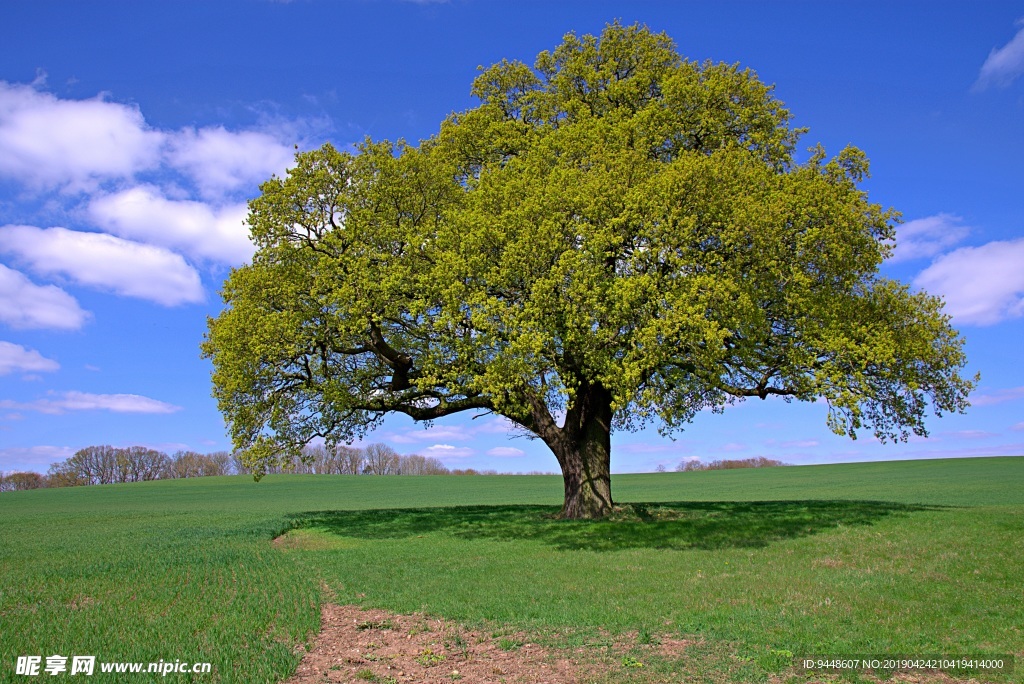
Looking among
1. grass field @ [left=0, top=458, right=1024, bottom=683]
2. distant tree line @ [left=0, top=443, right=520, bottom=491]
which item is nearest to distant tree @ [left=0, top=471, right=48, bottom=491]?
distant tree line @ [left=0, top=443, right=520, bottom=491]

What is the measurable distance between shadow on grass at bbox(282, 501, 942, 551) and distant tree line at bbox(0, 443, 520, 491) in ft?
258

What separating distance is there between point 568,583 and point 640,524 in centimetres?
946

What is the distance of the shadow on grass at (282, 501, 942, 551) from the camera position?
68.5ft

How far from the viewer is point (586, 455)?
26.0 metres

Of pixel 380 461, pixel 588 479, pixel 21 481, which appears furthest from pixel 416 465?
pixel 588 479

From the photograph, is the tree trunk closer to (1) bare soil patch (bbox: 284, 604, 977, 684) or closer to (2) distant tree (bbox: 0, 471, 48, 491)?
(1) bare soil patch (bbox: 284, 604, 977, 684)

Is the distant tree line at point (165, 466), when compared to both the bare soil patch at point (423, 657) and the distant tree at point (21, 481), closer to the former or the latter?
the distant tree at point (21, 481)

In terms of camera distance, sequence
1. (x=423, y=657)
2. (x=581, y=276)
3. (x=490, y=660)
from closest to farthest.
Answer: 1. (x=490, y=660)
2. (x=423, y=657)
3. (x=581, y=276)

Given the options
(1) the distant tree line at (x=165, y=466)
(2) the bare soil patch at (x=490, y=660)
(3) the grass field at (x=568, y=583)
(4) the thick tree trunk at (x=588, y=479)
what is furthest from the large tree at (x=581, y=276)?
(1) the distant tree line at (x=165, y=466)

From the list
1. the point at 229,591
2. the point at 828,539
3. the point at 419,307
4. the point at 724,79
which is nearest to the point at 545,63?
the point at 724,79

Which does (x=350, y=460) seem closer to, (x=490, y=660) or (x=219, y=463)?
(x=219, y=463)

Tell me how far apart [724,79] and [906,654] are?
2185 centimetres

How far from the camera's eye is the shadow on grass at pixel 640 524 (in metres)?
20.9

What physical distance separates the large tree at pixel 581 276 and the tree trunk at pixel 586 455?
0.27 feet
